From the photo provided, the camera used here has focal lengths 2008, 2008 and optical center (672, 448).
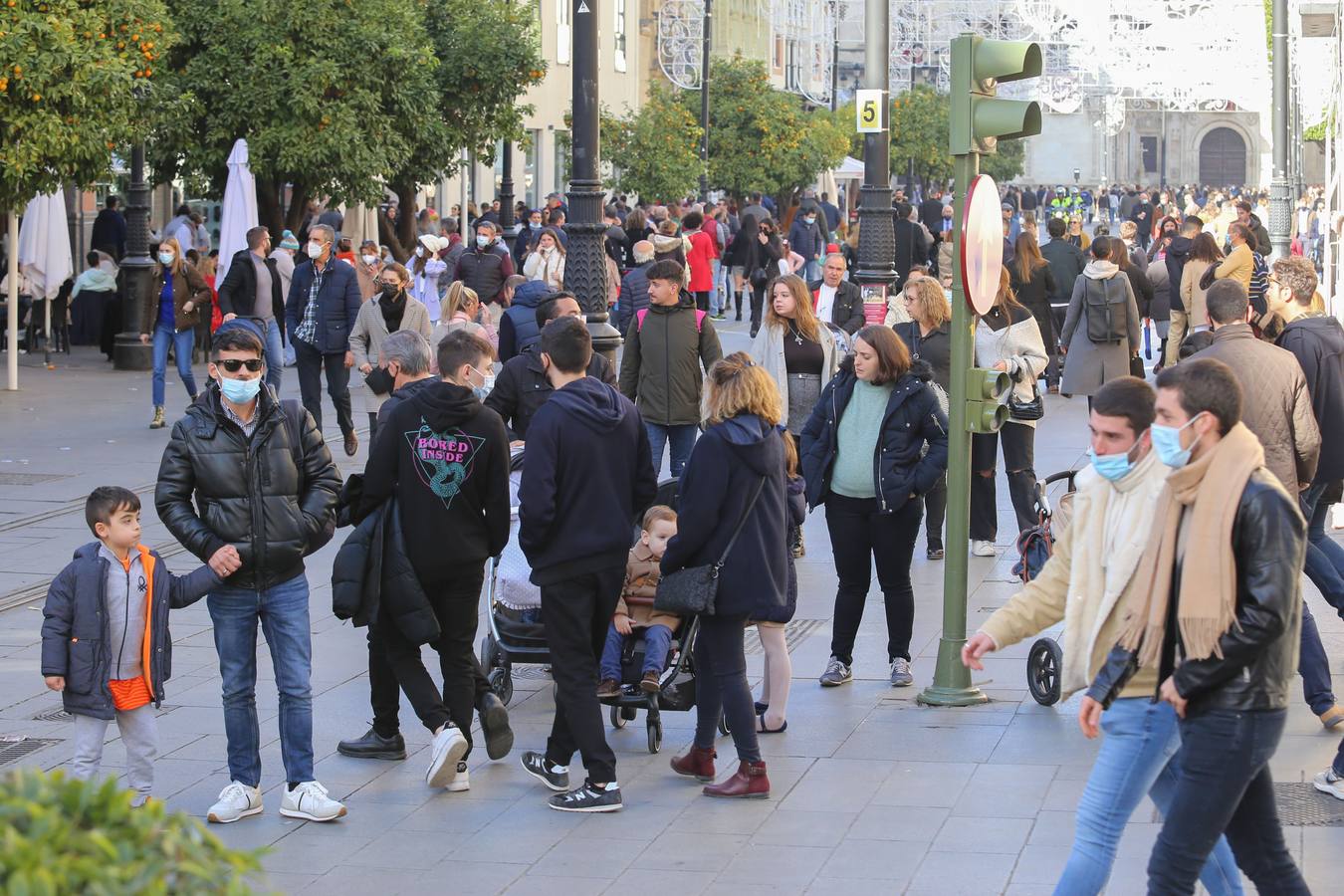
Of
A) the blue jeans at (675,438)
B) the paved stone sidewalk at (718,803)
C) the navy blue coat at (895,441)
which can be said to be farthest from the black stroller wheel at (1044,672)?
the blue jeans at (675,438)

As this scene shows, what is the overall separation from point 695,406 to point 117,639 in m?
5.62

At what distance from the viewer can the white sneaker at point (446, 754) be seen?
23.0ft

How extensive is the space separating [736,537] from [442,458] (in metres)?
1.07

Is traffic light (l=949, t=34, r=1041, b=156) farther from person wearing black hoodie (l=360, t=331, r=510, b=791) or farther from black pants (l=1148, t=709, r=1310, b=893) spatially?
black pants (l=1148, t=709, r=1310, b=893)

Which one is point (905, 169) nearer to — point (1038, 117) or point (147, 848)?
point (1038, 117)

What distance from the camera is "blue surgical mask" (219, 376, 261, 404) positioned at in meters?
6.57

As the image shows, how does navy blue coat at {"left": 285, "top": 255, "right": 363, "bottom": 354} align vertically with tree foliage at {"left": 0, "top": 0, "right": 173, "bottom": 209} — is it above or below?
below

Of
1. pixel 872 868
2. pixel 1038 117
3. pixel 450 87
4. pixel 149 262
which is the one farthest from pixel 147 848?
pixel 450 87

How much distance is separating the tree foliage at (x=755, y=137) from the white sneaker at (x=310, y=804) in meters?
34.2

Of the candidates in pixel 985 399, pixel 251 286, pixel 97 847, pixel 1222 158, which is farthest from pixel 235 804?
pixel 1222 158

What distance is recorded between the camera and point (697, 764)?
23.9ft

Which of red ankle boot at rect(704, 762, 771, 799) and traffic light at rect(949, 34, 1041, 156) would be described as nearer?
red ankle boot at rect(704, 762, 771, 799)

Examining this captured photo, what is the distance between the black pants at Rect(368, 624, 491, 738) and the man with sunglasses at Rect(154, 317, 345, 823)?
530 mm

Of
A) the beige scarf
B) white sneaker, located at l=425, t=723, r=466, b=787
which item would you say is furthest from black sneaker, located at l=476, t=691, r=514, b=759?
the beige scarf
